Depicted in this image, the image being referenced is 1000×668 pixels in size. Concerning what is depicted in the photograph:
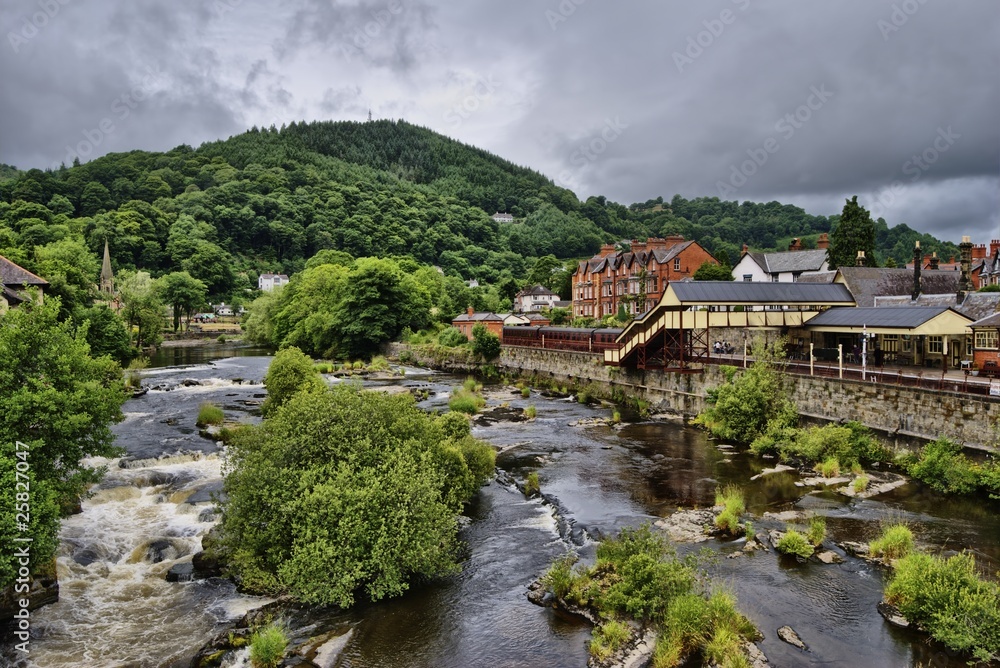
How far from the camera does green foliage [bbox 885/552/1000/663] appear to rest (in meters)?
11.8

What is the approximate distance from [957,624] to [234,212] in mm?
166791

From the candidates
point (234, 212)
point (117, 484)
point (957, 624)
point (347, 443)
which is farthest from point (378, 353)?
point (234, 212)

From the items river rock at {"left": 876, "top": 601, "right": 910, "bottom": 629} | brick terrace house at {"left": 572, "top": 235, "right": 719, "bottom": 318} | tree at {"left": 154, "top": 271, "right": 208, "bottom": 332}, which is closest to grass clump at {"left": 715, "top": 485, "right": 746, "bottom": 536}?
river rock at {"left": 876, "top": 601, "right": 910, "bottom": 629}

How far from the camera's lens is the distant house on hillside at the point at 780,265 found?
60250mm

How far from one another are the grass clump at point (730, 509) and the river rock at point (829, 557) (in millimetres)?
2243

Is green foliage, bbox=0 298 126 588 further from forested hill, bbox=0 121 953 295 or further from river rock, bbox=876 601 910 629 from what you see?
forested hill, bbox=0 121 953 295

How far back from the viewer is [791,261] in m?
62.7

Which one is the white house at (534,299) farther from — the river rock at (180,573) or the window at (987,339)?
the river rock at (180,573)

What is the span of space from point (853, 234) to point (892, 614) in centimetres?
4728

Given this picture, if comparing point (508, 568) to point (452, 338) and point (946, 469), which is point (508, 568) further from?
point (452, 338)

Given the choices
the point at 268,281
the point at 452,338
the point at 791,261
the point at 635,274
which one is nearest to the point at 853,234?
the point at 791,261

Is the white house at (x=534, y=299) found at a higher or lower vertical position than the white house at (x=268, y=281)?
lower

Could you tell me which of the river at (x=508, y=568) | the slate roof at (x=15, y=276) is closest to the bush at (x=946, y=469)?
the river at (x=508, y=568)

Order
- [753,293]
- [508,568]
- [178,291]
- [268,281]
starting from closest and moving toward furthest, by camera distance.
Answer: [508,568], [753,293], [178,291], [268,281]
